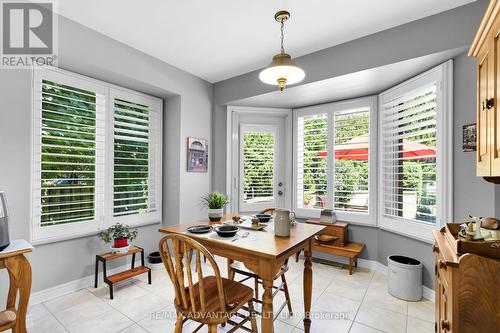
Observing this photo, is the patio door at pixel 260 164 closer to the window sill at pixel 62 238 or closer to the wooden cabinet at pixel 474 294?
the window sill at pixel 62 238

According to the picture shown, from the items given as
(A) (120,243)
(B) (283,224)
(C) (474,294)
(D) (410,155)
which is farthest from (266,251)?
(D) (410,155)

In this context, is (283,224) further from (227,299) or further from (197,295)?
(197,295)

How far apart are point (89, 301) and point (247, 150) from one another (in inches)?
109

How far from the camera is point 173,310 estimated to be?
2.33 m

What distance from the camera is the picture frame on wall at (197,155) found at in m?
3.56

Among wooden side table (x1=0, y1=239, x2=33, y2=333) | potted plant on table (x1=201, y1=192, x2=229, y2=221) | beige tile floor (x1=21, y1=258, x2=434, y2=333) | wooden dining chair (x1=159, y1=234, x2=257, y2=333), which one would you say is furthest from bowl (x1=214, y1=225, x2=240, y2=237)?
wooden side table (x1=0, y1=239, x2=33, y2=333)

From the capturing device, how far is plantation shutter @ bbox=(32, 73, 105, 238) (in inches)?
97.2

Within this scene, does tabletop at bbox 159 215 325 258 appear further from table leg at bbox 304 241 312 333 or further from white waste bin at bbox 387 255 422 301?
white waste bin at bbox 387 255 422 301

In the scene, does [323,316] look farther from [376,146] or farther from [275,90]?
[275,90]

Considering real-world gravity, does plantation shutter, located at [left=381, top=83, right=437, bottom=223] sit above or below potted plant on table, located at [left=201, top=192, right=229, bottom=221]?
above

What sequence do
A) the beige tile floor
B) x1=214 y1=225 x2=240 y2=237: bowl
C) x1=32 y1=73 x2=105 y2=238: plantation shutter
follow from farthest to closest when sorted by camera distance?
x1=32 y1=73 x2=105 y2=238: plantation shutter
the beige tile floor
x1=214 y1=225 x2=240 y2=237: bowl

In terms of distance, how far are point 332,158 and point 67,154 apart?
3388mm

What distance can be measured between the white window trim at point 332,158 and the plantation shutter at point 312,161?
6 centimetres

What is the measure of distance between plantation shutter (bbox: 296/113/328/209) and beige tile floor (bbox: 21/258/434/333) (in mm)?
1277
